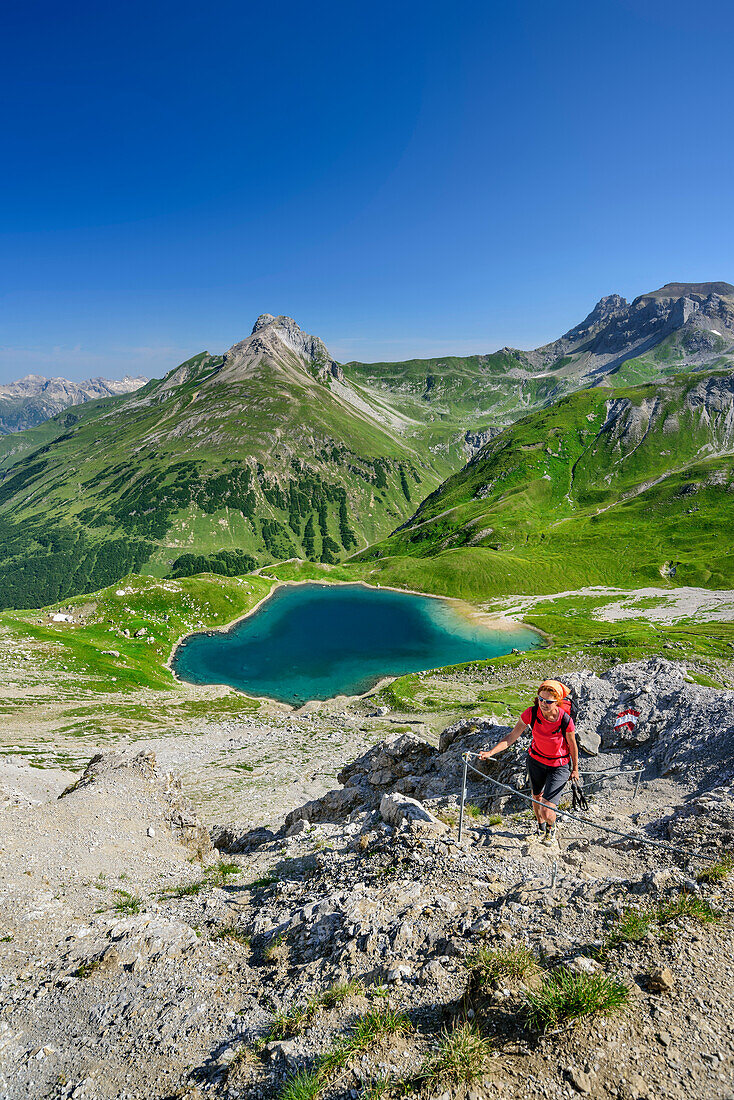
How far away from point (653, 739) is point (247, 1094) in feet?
65.2

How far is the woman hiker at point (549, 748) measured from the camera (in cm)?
1099

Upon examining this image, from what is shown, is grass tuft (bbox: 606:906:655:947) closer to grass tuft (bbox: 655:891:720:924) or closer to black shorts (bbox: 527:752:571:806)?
grass tuft (bbox: 655:891:720:924)

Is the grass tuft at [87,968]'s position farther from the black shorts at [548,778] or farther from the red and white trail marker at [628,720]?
the red and white trail marker at [628,720]

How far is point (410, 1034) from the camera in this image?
19.4ft

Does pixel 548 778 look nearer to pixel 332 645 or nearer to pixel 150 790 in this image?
pixel 150 790

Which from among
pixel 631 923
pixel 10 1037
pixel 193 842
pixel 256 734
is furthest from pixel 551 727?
pixel 256 734

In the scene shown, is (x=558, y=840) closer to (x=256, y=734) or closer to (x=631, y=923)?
(x=631, y=923)

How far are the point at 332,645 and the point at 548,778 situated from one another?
91.9 m

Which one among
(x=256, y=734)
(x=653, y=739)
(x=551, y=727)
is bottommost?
(x=256, y=734)

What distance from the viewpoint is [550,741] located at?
11164 mm

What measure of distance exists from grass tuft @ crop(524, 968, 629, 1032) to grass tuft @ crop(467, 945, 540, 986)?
0.47 m

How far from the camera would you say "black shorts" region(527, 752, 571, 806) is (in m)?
11.2

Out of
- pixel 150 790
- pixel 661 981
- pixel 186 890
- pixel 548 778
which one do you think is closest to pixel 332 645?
pixel 150 790

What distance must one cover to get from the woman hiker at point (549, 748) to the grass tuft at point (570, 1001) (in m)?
5.18
